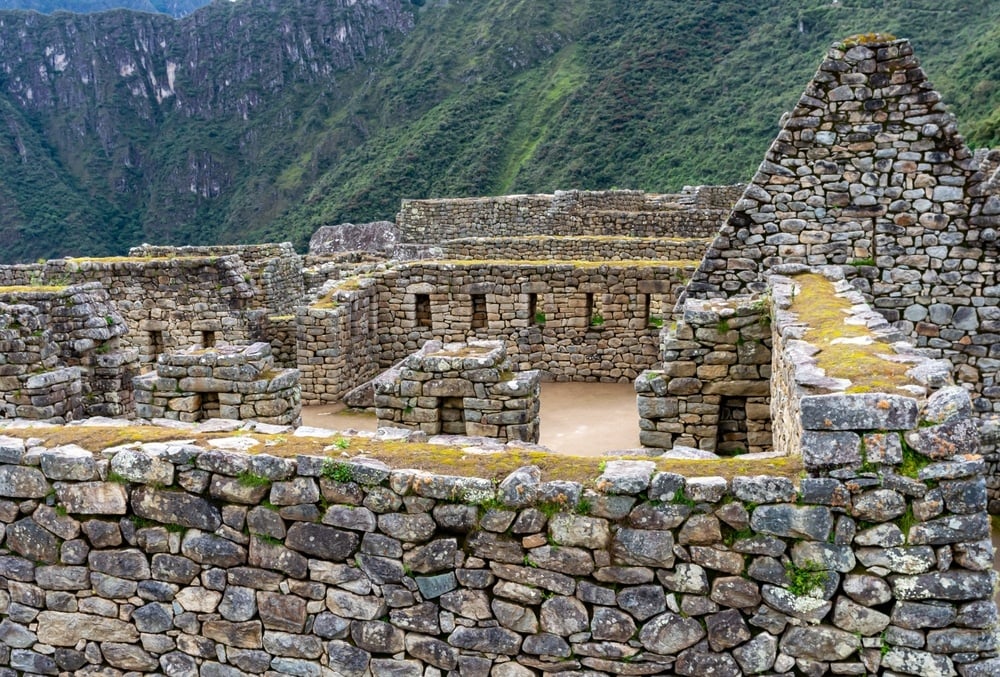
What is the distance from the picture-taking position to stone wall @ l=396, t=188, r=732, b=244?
22.4 meters

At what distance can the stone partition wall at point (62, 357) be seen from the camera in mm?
8945

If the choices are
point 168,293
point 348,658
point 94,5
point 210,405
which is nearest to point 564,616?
point 348,658

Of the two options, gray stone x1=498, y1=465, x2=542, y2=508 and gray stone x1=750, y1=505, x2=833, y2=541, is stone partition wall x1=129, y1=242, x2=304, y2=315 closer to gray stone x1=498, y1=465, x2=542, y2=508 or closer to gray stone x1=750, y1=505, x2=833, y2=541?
gray stone x1=498, y1=465, x2=542, y2=508

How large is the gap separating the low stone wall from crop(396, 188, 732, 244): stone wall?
2802 millimetres

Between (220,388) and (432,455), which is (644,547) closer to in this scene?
(432,455)

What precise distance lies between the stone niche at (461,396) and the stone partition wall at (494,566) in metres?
3.12

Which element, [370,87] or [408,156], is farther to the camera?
[370,87]

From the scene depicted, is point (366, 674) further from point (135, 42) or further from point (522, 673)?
point (135, 42)

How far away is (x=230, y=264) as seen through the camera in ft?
53.9

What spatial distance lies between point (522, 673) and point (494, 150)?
2246 inches

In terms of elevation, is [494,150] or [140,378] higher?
[494,150]

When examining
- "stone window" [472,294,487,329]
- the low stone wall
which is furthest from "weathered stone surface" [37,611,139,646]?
the low stone wall

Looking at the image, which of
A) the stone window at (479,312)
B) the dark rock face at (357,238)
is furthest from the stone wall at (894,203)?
the dark rock face at (357,238)

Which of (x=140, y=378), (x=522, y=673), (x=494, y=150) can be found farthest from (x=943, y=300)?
(x=494, y=150)
